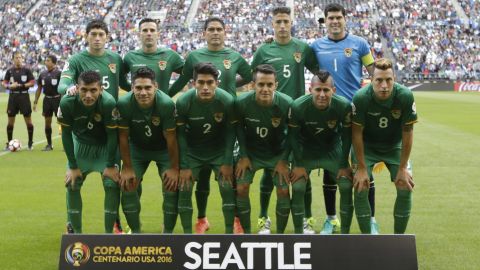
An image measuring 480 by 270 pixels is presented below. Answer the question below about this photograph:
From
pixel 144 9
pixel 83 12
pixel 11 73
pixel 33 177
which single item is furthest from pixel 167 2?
pixel 33 177

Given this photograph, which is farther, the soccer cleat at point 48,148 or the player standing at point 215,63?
the soccer cleat at point 48,148

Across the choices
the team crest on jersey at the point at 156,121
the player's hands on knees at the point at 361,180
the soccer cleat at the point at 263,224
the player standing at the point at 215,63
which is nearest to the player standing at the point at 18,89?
the player standing at the point at 215,63

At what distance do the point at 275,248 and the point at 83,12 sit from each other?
5421 cm

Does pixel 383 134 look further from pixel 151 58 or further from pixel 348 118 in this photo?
pixel 151 58

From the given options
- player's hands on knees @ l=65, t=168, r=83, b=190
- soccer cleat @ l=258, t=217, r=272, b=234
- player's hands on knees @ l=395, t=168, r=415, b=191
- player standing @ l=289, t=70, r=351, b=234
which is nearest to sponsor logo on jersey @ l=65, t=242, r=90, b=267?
player's hands on knees @ l=65, t=168, r=83, b=190

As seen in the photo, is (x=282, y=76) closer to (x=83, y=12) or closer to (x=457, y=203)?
(x=457, y=203)

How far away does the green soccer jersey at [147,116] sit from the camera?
6934 mm

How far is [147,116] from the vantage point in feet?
23.0

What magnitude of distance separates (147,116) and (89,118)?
609 mm

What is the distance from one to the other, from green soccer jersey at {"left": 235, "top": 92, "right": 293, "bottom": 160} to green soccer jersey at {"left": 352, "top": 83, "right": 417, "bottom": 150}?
0.74m

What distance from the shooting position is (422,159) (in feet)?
48.6

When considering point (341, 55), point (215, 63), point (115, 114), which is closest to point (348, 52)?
point (341, 55)

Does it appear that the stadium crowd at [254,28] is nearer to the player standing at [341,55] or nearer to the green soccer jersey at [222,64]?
the player standing at [341,55]

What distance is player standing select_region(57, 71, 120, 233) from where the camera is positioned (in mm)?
6910
